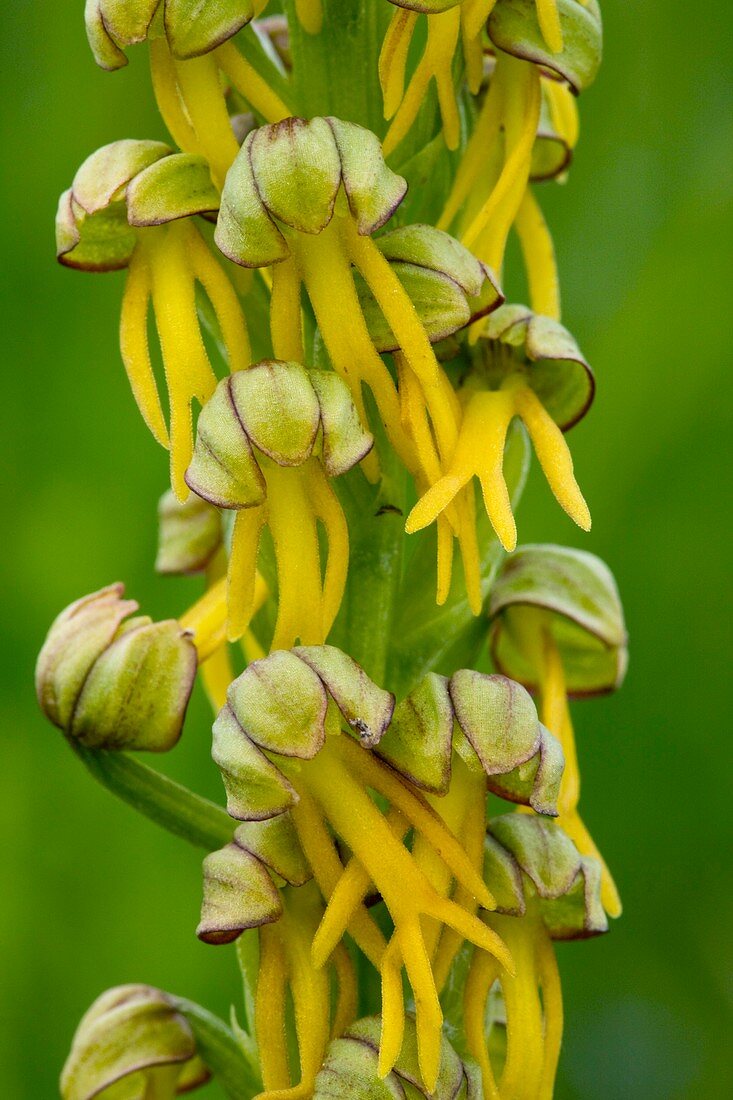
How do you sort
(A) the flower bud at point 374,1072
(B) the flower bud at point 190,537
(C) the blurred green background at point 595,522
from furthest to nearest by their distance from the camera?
1. (C) the blurred green background at point 595,522
2. (B) the flower bud at point 190,537
3. (A) the flower bud at point 374,1072

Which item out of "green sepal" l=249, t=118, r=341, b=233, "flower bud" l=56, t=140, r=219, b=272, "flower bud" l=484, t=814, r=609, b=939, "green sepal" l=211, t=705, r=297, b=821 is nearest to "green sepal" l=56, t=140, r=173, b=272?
"flower bud" l=56, t=140, r=219, b=272

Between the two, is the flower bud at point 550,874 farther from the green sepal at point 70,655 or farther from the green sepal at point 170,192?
the green sepal at point 170,192

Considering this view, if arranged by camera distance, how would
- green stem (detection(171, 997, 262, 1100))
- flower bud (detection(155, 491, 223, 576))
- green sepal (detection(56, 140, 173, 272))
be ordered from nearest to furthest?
green sepal (detection(56, 140, 173, 272)) < green stem (detection(171, 997, 262, 1100)) < flower bud (detection(155, 491, 223, 576))

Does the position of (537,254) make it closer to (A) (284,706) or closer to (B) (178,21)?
(B) (178,21)

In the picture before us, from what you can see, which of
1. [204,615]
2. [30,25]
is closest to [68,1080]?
[204,615]

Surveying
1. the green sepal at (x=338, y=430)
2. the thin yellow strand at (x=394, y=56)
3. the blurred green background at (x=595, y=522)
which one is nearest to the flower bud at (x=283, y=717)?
the green sepal at (x=338, y=430)

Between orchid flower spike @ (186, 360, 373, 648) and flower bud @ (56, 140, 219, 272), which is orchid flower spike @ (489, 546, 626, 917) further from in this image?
flower bud @ (56, 140, 219, 272)
